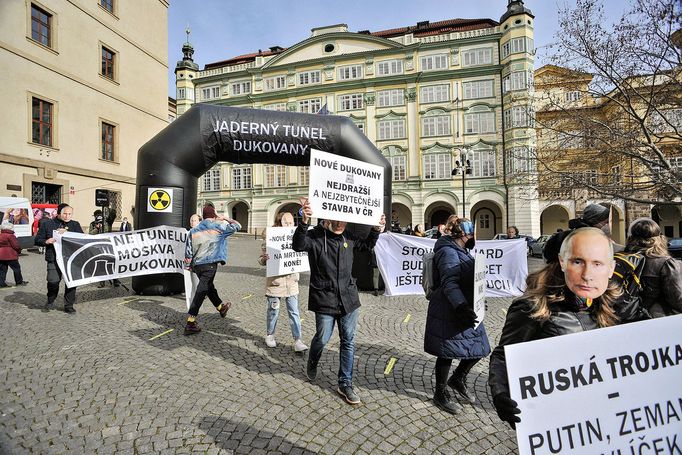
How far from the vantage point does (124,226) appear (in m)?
13.5

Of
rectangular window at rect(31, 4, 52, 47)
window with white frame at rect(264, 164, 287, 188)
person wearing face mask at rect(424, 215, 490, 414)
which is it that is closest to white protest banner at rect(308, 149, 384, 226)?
person wearing face mask at rect(424, 215, 490, 414)

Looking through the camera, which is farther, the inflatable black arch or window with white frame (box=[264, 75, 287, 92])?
window with white frame (box=[264, 75, 287, 92])

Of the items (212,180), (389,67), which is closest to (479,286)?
(389,67)

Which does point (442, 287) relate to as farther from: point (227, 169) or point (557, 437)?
point (227, 169)

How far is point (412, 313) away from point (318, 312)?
3818 mm

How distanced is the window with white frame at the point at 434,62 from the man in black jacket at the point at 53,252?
114 feet

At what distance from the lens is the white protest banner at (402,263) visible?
303 inches

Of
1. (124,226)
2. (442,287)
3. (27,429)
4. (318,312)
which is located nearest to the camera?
(27,429)

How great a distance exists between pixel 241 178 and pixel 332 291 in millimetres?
38188

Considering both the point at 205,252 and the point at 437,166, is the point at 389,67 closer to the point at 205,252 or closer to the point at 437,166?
the point at 437,166

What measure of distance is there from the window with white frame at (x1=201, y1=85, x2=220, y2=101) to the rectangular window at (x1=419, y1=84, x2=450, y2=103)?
23.6 m

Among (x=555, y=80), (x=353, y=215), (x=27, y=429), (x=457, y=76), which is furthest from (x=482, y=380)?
(x=457, y=76)

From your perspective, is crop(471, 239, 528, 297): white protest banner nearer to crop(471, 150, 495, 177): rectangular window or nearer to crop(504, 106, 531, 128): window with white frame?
crop(504, 106, 531, 128): window with white frame

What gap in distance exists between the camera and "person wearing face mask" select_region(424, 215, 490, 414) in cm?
305
